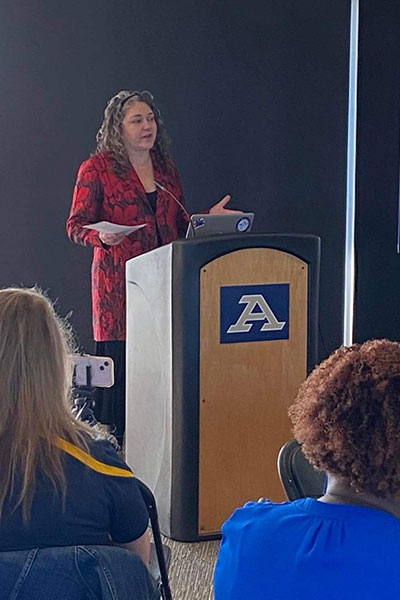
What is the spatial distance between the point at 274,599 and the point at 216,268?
171 centimetres

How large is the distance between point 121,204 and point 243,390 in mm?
1160

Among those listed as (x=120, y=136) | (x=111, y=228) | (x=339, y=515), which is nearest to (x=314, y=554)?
(x=339, y=515)

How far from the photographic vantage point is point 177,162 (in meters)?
4.89

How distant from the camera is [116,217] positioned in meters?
3.87

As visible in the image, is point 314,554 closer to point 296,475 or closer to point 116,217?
point 296,475

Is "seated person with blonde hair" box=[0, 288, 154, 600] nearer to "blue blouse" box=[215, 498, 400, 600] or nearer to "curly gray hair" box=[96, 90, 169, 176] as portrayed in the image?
"blue blouse" box=[215, 498, 400, 600]

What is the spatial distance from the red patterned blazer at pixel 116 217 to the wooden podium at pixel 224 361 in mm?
729

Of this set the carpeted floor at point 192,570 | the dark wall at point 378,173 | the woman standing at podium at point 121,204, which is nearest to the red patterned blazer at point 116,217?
the woman standing at podium at point 121,204

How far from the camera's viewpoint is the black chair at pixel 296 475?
2.03m

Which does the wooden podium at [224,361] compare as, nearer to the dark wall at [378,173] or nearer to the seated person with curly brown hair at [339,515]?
the seated person with curly brown hair at [339,515]

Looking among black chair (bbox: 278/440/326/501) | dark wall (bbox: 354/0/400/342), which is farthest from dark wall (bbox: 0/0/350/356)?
black chair (bbox: 278/440/326/501)

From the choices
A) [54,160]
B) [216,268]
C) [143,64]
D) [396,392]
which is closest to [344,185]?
[143,64]

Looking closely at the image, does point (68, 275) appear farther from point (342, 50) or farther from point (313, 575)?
point (313, 575)

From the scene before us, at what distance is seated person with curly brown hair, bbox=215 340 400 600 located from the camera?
51.6 inches
